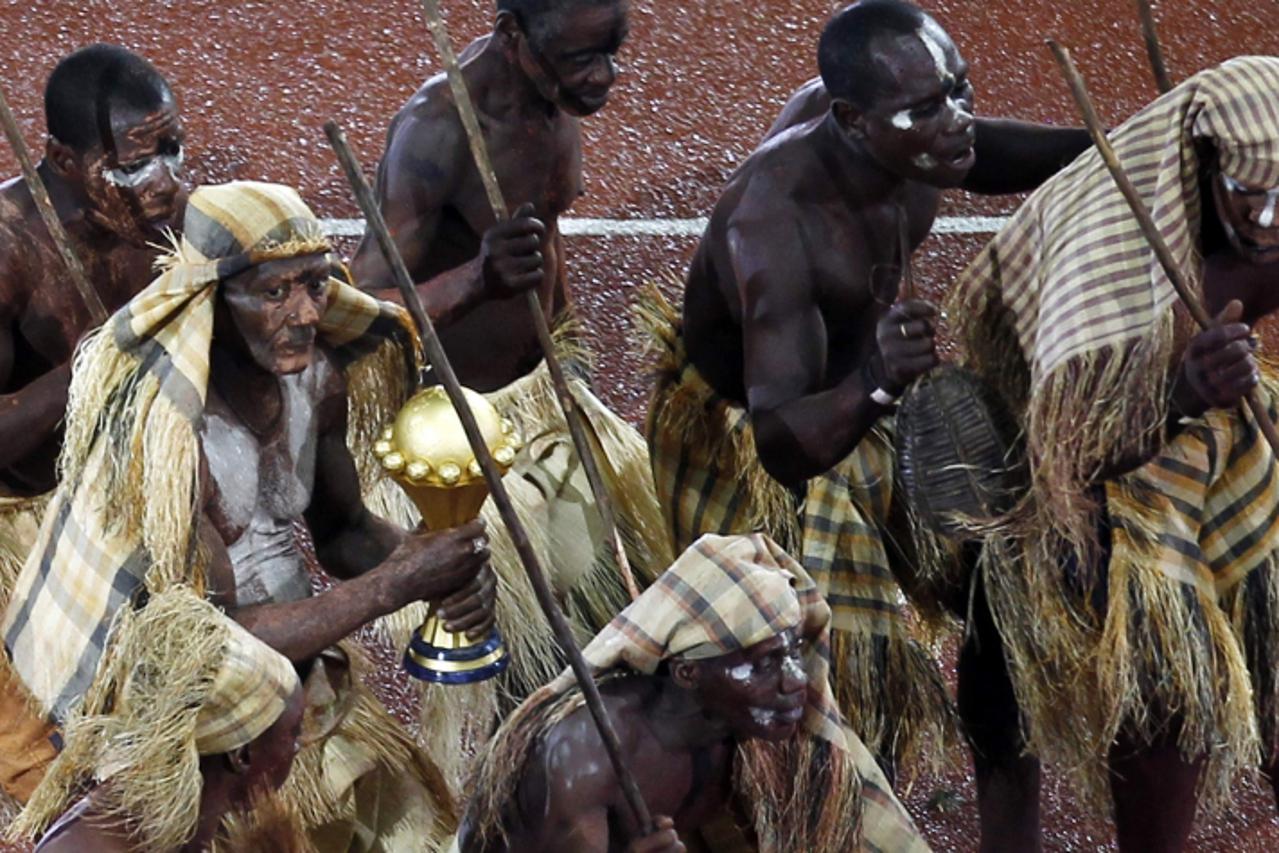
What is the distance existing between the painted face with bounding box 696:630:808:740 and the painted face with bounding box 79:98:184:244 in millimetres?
1328

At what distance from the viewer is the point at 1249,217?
4.86 meters

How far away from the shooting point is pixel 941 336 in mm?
7234

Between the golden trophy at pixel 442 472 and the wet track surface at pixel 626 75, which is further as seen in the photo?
the wet track surface at pixel 626 75

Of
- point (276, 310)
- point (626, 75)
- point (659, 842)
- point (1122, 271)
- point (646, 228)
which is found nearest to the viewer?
point (659, 842)

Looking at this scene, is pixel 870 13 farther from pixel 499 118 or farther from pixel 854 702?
pixel 854 702

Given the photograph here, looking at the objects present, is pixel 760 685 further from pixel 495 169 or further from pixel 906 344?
pixel 495 169

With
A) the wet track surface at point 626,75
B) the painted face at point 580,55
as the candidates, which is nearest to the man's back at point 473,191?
the painted face at point 580,55

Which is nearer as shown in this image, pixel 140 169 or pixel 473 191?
pixel 140 169

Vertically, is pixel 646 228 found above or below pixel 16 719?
below

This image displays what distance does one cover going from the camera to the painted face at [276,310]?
450cm

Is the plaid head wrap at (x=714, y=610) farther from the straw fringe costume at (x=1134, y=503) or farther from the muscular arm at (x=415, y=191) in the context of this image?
the muscular arm at (x=415, y=191)

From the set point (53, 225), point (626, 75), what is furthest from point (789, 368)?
point (626, 75)

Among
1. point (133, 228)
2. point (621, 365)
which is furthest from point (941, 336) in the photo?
point (133, 228)

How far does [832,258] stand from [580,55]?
23.8 inches
